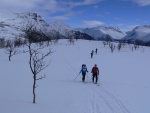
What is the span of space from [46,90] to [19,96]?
7.57 ft

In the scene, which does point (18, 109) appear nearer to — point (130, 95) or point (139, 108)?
point (139, 108)

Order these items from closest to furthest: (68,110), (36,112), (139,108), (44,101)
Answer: (36,112), (68,110), (139,108), (44,101)

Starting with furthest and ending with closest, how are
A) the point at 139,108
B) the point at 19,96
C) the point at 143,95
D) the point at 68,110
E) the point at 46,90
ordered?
Answer: 1. the point at 46,90
2. the point at 143,95
3. the point at 19,96
4. the point at 139,108
5. the point at 68,110

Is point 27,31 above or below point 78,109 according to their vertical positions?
above

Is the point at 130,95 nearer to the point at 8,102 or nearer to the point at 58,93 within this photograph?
the point at 58,93

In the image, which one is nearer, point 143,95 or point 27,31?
point 27,31

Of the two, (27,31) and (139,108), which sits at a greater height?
(27,31)

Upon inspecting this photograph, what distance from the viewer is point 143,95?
14.1m

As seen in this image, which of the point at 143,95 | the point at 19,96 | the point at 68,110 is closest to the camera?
the point at 68,110

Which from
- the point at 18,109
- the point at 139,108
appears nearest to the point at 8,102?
the point at 18,109

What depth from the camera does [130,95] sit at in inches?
546

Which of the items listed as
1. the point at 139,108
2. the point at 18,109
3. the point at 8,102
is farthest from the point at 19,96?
the point at 139,108

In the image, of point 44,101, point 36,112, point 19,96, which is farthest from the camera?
point 19,96

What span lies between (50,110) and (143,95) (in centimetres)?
662
